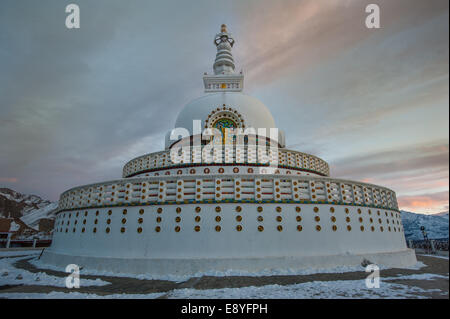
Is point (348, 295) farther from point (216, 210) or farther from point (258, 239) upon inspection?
point (216, 210)

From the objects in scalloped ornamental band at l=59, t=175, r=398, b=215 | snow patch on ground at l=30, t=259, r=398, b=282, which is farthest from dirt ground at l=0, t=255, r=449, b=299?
Result: scalloped ornamental band at l=59, t=175, r=398, b=215

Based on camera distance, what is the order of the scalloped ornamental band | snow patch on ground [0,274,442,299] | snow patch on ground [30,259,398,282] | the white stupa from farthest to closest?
1. the scalloped ornamental band
2. the white stupa
3. snow patch on ground [30,259,398,282]
4. snow patch on ground [0,274,442,299]

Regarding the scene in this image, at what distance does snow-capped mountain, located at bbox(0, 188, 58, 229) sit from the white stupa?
6038 centimetres

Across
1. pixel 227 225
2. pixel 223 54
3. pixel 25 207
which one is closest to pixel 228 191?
pixel 227 225

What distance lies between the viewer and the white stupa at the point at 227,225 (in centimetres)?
876

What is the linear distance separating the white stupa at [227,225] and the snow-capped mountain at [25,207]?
198 feet

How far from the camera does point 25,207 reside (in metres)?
67.4

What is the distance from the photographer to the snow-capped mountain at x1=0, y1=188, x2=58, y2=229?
58.4 meters

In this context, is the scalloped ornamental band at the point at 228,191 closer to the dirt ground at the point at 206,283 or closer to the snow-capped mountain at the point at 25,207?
the dirt ground at the point at 206,283

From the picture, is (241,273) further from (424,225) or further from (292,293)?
(424,225)

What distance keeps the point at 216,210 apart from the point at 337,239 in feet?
16.7

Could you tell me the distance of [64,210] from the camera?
42.6 feet

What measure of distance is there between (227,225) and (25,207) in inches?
3261

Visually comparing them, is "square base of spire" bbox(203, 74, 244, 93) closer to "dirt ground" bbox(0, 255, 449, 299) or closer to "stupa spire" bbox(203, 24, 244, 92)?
"stupa spire" bbox(203, 24, 244, 92)
